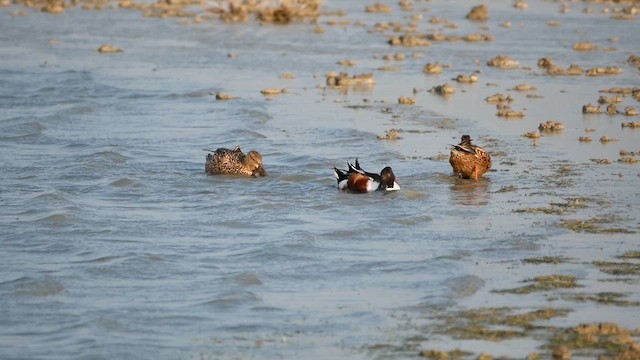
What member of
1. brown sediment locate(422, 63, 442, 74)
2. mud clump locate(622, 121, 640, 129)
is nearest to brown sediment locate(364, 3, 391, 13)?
brown sediment locate(422, 63, 442, 74)

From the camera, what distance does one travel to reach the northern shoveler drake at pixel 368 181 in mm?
14820

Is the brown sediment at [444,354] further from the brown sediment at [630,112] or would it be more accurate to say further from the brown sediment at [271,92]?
the brown sediment at [271,92]

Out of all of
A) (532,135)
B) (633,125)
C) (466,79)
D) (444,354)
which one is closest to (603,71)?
(466,79)

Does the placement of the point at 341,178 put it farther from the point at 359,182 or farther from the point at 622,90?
the point at 622,90

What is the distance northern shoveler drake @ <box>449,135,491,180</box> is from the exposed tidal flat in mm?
164

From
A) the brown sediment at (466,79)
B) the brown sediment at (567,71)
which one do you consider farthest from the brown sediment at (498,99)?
the brown sediment at (567,71)

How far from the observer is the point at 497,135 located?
63.3 feet

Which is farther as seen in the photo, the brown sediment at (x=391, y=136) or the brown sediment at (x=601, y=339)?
the brown sediment at (x=391, y=136)

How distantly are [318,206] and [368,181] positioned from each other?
0.76 m

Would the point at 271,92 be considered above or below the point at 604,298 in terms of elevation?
above

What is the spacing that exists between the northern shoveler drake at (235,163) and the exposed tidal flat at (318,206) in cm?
16

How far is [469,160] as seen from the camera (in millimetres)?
15656

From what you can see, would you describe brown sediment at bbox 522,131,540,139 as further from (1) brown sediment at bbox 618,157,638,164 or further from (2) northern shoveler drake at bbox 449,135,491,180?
(2) northern shoveler drake at bbox 449,135,491,180

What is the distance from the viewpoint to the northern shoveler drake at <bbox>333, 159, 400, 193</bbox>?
14820 mm
